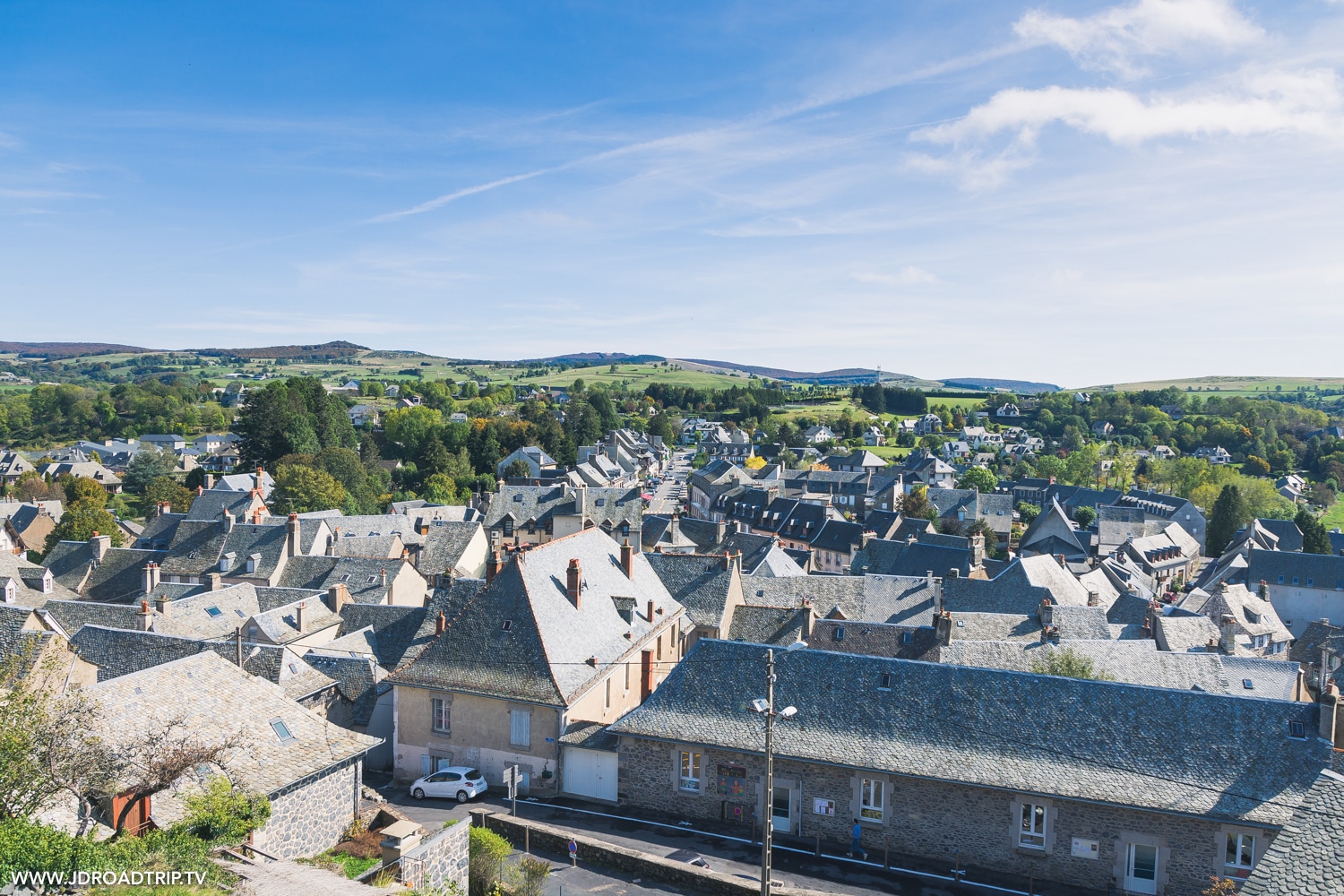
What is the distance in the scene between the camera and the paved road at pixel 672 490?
122 meters

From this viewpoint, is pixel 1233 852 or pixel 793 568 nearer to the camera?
pixel 1233 852

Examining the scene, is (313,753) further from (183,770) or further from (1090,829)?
(1090,829)

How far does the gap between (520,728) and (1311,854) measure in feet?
72.0

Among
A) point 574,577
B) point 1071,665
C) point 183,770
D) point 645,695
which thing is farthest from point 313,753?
point 1071,665

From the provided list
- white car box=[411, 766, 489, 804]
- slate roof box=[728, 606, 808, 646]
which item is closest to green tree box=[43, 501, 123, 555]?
white car box=[411, 766, 489, 804]

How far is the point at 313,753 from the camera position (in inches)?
901

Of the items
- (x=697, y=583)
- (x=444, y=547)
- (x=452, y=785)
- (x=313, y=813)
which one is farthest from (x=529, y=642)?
(x=444, y=547)

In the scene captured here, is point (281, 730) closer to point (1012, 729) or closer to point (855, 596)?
point (1012, 729)

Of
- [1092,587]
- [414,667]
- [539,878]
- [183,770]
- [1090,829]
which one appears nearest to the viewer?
[183,770]

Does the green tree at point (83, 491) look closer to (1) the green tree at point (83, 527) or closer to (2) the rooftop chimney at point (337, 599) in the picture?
(1) the green tree at point (83, 527)

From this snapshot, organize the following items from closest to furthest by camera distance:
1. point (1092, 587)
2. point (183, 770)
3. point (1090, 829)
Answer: point (183, 770)
point (1090, 829)
point (1092, 587)

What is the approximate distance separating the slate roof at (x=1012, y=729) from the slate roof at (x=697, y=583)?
12.8m

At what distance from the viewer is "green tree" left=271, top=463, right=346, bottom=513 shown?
86812 mm

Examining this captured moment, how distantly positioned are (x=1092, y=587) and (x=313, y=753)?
52.5 m
